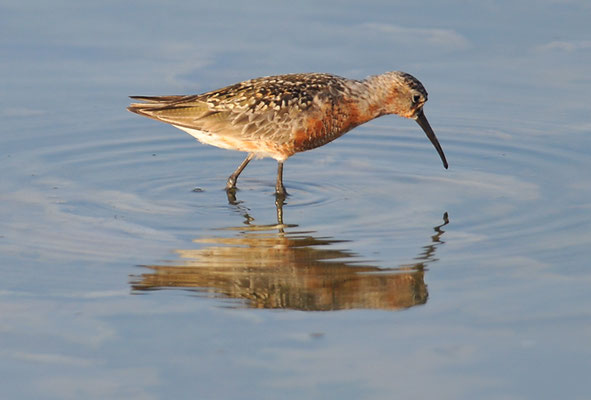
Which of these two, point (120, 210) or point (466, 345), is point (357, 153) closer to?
point (120, 210)

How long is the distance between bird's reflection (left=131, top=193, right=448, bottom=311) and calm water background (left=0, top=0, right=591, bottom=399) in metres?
0.03

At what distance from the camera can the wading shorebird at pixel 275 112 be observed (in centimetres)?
1256

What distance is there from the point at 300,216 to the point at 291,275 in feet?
6.17

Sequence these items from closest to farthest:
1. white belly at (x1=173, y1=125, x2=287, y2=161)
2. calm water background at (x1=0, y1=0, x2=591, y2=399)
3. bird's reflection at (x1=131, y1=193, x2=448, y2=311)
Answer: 1. calm water background at (x1=0, y1=0, x2=591, y2=399)
2. bird's reflection at (x1=131, y1=193, x2=448, y2=311)
3. white belly at (x1=173, y1=125, x2=287, y2=161)

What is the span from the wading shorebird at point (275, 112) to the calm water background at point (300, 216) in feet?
1.79

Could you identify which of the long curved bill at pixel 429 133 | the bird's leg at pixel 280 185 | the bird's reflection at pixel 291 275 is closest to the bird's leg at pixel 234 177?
the bird's leg at pixel 280 185

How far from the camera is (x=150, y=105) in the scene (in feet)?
42.2

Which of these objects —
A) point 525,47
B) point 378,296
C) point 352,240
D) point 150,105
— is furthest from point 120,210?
point 525,47

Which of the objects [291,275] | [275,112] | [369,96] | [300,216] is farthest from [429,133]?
[291,275]

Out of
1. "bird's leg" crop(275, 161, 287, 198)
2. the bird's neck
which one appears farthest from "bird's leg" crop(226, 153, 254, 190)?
the bird's neck

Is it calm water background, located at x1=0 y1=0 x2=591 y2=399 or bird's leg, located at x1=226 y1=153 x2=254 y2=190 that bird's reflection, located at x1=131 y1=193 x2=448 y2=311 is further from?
bird's leg, located at x1=226 y1=153 x2=254 y2=190

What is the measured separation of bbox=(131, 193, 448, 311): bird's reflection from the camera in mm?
9328

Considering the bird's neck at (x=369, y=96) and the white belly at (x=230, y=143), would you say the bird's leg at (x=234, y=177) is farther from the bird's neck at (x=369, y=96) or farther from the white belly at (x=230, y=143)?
the bird's neck at (x=369, y=96)

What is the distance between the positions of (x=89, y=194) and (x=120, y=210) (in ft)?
2.24
